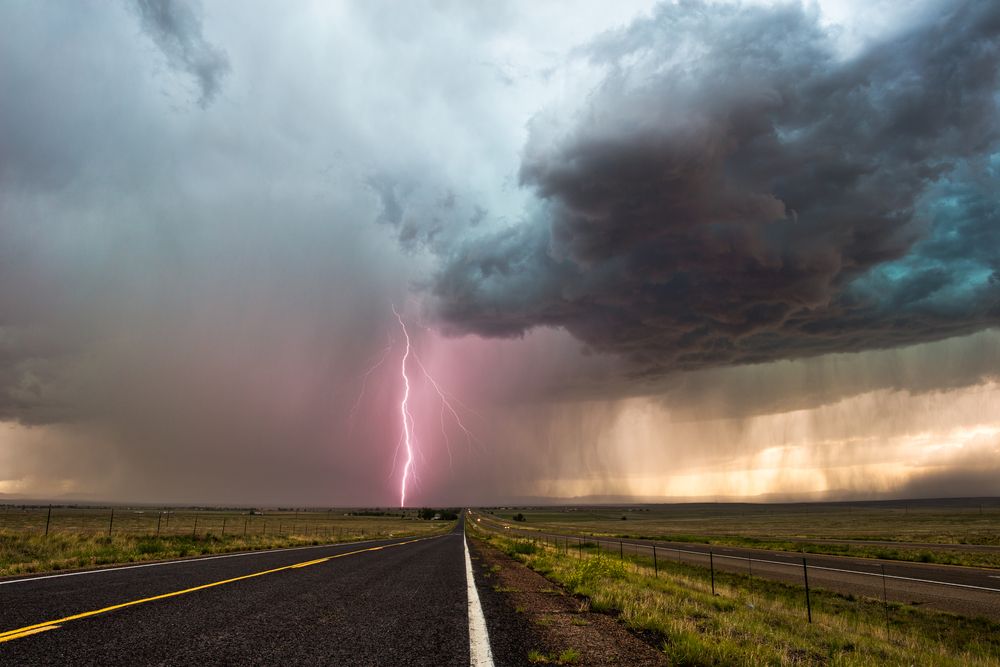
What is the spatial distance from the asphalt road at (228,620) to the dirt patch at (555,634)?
58 centimetres

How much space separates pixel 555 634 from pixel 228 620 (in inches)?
174

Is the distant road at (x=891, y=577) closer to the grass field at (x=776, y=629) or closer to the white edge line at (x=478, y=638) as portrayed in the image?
the grass field at (x=776, y=629)

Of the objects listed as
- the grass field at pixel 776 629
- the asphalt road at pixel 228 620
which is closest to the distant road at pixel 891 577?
the grass field at pixel 776 629

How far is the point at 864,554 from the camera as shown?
4366 centimetres

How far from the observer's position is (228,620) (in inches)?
282

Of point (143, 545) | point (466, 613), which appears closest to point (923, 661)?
point (466, 613)

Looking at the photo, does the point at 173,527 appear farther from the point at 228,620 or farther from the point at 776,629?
the point at 776,629

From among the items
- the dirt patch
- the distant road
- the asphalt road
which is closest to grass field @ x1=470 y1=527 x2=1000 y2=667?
the dirt patch

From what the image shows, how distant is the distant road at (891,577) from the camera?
72.7 ft

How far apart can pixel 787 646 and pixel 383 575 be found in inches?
394

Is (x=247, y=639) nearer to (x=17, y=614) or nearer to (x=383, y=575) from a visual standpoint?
(x=17, y=614)

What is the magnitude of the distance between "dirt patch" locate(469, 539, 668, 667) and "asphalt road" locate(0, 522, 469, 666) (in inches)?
22.8

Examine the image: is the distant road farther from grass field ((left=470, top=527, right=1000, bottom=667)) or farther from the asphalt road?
the asphalt road

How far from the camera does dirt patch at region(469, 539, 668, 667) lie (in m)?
6.07
